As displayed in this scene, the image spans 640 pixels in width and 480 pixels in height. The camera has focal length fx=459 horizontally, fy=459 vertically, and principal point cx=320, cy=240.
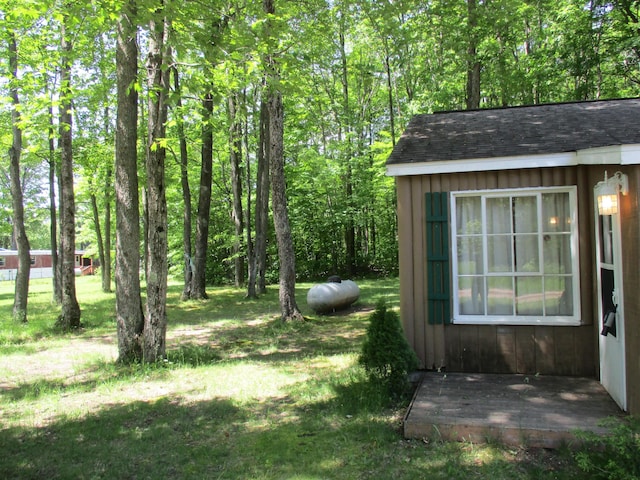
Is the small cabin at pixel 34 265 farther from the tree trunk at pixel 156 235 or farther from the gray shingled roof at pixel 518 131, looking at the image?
the gray shingled roof at pixel 518 131

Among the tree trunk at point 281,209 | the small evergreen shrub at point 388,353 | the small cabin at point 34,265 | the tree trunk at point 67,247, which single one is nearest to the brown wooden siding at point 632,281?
the small evergreen shrub at point 388,353

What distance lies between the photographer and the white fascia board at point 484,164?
5.20 meters

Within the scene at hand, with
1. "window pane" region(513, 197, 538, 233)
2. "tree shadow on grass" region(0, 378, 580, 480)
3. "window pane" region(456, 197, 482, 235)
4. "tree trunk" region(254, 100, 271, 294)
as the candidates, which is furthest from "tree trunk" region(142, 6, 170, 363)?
"tree trunk" region(254, 100, 271, 294)

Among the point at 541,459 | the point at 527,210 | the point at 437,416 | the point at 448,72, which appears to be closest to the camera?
the point at 541,459

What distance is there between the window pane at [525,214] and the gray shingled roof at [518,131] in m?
0.58

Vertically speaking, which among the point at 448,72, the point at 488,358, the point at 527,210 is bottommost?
the point at 488,358

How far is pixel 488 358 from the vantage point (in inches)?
218

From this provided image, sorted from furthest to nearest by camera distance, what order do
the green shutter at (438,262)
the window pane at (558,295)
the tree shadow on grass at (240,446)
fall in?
the green shutter at (438,262)
the window pane at (558,295)
the tree shadow on grass at (240,446)

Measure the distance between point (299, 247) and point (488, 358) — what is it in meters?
18.3

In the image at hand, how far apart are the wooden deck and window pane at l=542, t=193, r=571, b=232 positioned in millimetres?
1742

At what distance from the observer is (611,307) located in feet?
14.6

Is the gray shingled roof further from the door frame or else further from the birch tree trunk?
the birch tree trunk

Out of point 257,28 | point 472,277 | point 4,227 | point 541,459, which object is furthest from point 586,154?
point 4,227

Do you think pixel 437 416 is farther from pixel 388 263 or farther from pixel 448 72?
pixel 388 263
